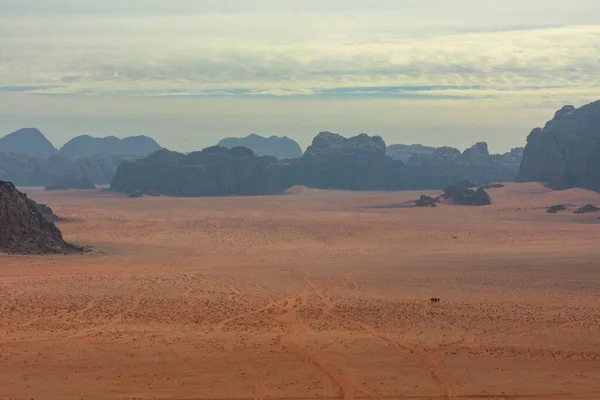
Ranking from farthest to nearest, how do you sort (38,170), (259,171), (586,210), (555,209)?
(38,170)
(259,171)
(555,209)
(586,210)

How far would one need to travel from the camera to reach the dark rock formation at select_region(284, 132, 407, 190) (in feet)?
480

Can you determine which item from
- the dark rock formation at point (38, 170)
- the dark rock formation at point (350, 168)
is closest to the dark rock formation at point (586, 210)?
the dark rock formation at point (350, 168)

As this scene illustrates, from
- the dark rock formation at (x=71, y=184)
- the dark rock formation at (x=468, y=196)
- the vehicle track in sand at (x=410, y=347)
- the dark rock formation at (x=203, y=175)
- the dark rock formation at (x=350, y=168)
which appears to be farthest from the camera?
the dark rock formation at (x=71, y=184)

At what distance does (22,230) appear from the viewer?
4525 cm

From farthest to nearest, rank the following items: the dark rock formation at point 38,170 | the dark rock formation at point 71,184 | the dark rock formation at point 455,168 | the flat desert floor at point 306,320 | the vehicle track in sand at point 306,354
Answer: the dark rock formation at point 38,170
the dark rock formation at point 455,168
the dark rock formation at point 71,184
the flat desert floor at point 306,320
the vehicle track in sand at point 306,354

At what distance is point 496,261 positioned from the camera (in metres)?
41.7

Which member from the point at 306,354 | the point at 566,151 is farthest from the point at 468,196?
the point at 306,354

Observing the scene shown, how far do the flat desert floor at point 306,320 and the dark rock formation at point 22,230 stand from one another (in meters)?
1.81

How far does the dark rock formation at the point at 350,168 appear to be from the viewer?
480ft

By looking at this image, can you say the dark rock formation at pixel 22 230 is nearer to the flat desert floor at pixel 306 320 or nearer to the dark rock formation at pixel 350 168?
the flat desert floor at pixel 306 320

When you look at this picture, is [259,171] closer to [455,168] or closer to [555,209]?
[455,168]

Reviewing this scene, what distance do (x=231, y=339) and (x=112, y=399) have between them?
6124 millimetres

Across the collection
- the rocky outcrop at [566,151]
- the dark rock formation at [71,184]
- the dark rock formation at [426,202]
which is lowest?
the dark rock formation at [71,184]

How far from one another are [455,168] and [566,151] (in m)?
43.3
